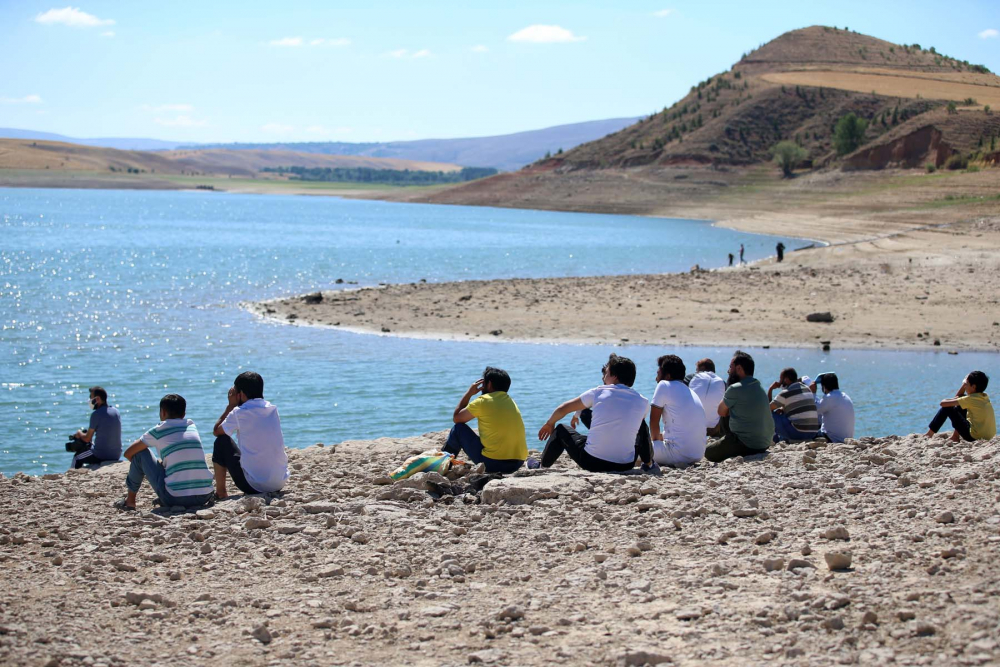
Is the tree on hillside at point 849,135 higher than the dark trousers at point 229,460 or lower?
higher

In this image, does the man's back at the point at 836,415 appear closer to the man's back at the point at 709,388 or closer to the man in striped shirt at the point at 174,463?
the man's back at the point at 709,388

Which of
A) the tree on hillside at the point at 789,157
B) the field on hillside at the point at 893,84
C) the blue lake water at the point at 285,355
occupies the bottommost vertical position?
the blue lake water at the point at 285,355

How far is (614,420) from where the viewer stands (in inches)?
344

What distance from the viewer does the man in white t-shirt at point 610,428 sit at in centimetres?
864

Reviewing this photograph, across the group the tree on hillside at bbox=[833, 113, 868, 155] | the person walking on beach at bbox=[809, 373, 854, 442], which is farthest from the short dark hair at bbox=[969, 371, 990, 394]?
the tree on hillside at bbox=[833, 113, 868, 155]

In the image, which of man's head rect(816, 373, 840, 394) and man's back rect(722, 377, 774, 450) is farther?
man's head rect(816, 373, 840, 394)

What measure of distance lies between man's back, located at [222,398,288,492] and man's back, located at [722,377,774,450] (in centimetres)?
421

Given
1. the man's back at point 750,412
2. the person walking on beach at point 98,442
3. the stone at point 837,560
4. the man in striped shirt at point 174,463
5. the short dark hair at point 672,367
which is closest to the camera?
the stone at point 837,560

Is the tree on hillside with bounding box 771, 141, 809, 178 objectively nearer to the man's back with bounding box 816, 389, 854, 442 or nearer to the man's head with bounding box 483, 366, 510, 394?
the man's back with bounding box 816, 389, 854, 442

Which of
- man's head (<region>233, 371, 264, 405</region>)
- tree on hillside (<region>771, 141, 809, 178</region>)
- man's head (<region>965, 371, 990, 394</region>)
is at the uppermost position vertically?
tree on hillside (<region>771, 141, 809, 178</region>)

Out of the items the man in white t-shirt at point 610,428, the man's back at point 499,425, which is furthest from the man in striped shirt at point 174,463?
the man in white t-shirt at point 610,428

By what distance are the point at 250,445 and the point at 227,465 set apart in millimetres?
252

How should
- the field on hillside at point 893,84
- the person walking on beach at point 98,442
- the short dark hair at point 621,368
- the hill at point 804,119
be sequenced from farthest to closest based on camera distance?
1. the field on hillside at point 893,84
2. the hill at point 804,119
3. the person walking on beach at point 98,442
4. the short dark hair at point 621,368

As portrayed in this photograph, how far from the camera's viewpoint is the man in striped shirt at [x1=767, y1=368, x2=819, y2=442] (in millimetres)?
10617
